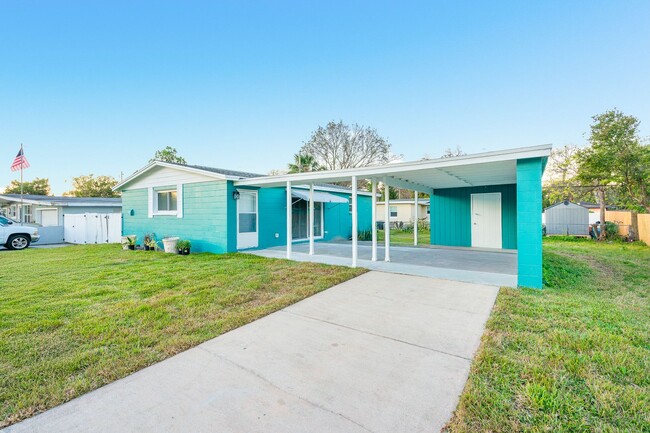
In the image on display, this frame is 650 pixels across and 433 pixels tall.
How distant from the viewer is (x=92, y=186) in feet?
128

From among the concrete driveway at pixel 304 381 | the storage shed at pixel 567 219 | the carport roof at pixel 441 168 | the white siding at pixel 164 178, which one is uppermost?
the white siding at pixel 164 178

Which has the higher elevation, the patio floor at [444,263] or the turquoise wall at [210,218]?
the turquoise wall at [210,218]

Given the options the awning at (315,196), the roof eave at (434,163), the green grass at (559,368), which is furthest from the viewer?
the awning at (315,196)

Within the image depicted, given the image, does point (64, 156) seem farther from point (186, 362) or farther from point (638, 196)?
point (638, 196)

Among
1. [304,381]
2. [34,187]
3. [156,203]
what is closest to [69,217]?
[156,203]

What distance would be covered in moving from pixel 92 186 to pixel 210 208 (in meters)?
39.8

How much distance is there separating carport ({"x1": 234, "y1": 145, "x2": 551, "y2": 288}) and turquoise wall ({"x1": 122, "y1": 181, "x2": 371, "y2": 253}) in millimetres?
914

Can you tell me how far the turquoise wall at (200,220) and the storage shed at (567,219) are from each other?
19858mm

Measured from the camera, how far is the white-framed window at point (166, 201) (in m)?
10.9

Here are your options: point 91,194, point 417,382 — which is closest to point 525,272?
point 417,382

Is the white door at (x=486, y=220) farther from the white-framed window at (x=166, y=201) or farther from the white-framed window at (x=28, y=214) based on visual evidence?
the white-framed window at (x=28, y=214)

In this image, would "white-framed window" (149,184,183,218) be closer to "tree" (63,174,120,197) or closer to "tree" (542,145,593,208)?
"tree" (542,145,593,208)

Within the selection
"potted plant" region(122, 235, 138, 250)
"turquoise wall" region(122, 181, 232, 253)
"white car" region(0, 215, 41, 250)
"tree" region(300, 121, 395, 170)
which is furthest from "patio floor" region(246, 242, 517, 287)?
"tree" region(300, 121, 395, 170)

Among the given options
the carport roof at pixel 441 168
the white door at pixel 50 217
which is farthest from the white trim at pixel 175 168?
the white door at pixel 50 217
